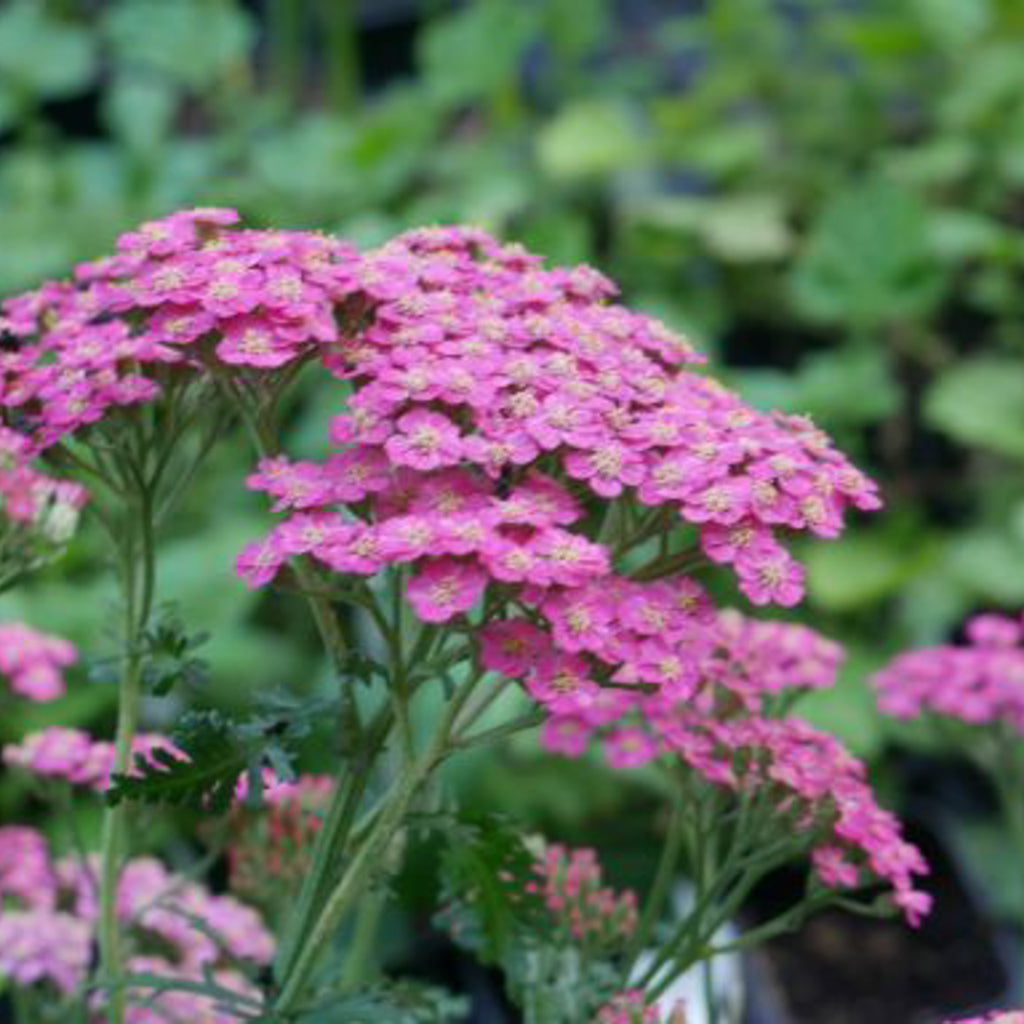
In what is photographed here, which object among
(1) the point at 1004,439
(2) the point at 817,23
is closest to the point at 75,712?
(1) the point at 1004,439

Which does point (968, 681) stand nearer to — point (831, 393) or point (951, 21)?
point (831, 393)

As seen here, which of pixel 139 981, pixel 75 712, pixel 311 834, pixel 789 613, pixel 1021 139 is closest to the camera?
pixel 139 981

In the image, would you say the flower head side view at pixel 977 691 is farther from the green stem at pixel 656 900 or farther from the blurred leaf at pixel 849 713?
the blurred leaf at pixel 849 713

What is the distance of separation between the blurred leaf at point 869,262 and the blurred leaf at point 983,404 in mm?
148

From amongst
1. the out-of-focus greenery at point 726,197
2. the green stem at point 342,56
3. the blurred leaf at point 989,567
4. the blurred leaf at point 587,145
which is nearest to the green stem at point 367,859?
the out-of-focus greenery at point 726,197

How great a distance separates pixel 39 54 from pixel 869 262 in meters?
1.81

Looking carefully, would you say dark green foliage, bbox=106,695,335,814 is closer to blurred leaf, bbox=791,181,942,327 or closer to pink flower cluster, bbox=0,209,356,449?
pink flower cluster, bbox=0,209,356,449

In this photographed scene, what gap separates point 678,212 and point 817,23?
0.71 meters

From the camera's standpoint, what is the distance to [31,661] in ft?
4.47

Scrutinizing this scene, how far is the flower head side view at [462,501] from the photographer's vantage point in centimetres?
93

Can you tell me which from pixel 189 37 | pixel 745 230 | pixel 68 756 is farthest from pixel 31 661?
pixel 189 37

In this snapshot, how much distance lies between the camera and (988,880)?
8.58 ft

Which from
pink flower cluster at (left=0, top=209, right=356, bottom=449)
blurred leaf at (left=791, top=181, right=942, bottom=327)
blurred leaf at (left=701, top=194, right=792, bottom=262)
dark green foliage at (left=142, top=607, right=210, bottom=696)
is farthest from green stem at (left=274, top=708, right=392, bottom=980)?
blurred leaf at (left=701, top=194, right=792, bottom=262)

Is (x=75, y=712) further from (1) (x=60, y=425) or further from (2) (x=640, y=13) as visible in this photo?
(2) (x=640, y=13)
